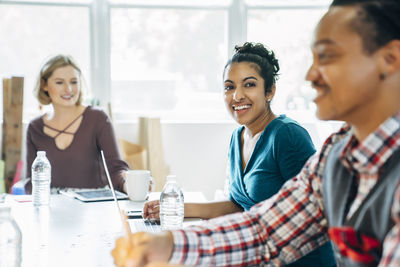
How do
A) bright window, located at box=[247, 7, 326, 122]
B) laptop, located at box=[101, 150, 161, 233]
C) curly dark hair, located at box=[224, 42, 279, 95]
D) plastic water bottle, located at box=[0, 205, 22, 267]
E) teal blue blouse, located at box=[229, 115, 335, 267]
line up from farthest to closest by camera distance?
bright window, located at box=[247, 7, 326, 122], curly dark hair, located at box=[224, 42, 279, 95], teal blue blouse, located at box=[229, 115, 335, 267], laptop, located at box=[101, 150, 161, 233], plastic water bottle, located at box=[0, 205, 22, 267]

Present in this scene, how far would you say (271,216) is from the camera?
3.72 feet

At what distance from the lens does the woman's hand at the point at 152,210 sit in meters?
1.70

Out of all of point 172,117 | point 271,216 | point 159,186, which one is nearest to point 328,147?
point 271,216

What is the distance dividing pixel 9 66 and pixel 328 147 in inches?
135

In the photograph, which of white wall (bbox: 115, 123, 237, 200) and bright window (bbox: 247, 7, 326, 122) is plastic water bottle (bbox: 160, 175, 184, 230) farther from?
bright window (bbox: 247, 7, 326, 122)

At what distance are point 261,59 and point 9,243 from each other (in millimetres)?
1191

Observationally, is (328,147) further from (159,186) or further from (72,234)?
(159,186)

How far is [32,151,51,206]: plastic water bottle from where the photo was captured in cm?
200

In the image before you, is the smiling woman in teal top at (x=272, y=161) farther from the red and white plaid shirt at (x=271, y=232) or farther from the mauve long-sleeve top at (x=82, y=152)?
the mauve long-sleeve top at (x=82, y=152)

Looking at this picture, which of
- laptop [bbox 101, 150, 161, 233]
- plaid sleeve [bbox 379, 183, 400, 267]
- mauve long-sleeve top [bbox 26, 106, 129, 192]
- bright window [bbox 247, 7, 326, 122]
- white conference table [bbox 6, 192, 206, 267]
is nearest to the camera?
plaid sleeve [bbox 379, 183, 400, 267]

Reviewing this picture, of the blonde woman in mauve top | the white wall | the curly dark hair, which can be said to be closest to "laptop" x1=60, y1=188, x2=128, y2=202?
the blonde woman in mauve top

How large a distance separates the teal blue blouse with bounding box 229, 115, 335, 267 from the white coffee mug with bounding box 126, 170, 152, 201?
38cm

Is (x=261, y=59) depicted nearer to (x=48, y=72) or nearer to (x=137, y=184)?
(x=137, y=184)

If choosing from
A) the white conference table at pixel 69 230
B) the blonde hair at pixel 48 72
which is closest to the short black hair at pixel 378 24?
the white conference table at pixel 69 230
